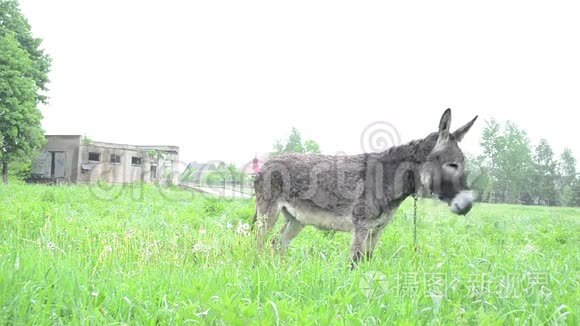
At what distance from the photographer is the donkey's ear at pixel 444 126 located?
5352 mm

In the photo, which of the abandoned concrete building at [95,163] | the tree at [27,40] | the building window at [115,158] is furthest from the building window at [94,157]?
Answer: the tree at [27,40]

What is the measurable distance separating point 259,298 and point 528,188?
2947cm

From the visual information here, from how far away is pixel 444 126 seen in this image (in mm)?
5430

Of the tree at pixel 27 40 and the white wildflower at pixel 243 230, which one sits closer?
the white wildflower at pixel 243 230

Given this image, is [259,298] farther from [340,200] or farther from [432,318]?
[340,200]

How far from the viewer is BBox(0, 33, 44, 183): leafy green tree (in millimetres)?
28906

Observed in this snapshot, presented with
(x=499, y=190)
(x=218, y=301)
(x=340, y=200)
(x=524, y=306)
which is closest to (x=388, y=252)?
(x=340, y=200)

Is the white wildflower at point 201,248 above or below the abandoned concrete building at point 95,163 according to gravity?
below

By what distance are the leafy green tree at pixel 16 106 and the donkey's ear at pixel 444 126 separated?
29627 millimetres

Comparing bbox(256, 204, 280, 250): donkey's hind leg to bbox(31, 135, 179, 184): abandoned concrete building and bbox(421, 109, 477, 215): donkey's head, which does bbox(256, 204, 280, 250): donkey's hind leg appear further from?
bbox(31, 135, 179, 184): abandoned concrete building

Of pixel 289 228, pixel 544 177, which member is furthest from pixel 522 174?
pixel 289 228

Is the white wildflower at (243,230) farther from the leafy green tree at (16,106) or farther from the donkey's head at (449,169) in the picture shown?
the leafy green tree at (16,106)

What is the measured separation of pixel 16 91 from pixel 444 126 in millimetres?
30248

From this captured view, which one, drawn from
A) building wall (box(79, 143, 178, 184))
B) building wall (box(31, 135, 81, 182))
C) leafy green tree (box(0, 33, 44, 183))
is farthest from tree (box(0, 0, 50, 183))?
building wall (box(79, 143, 178, 184))
